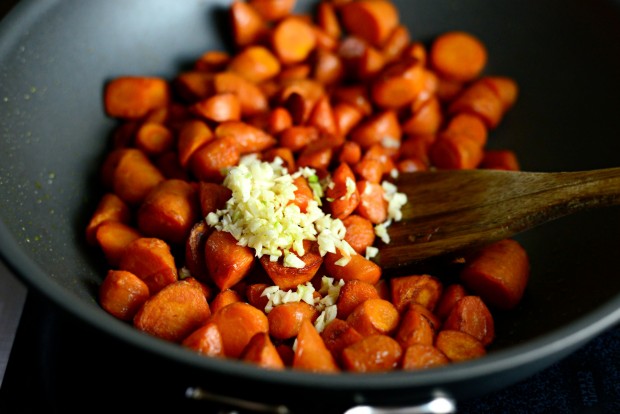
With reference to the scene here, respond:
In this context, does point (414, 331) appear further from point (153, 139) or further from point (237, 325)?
point (153, 139)

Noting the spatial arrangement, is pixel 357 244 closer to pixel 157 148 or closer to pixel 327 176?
pixel 327 176

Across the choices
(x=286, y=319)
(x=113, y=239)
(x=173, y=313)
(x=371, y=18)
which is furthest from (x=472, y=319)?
(x=371, y=18)

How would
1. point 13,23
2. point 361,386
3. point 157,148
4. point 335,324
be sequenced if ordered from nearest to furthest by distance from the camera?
1. point 361,386
2. point 335,324
3. point 13,23
4. point 157,148

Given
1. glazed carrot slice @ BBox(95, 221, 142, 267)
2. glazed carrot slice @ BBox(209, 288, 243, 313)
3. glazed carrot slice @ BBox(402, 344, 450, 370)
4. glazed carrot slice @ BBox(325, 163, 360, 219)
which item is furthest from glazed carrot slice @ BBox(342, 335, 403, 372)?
glazed carrot slice @ BBox(95, 221, 142, 267)

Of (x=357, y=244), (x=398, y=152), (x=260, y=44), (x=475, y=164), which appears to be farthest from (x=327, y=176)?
(x=260, y=44)

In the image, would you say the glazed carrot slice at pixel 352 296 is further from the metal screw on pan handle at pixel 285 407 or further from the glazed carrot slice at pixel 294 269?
the metal screw on pan handle at pixel 285 407

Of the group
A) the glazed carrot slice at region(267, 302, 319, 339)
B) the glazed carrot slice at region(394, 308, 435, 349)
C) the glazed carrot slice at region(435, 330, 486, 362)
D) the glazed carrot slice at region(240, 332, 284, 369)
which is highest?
the glazed carrot slice at region(240, 332, 284, 369)

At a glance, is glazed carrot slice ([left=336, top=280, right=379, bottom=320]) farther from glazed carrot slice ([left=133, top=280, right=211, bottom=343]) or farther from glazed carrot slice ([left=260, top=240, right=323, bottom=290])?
glazed carrot slice ([left=133, top=280, right=211, bottom=343])

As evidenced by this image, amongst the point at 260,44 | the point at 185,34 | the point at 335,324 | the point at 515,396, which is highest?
the point at 185,34
